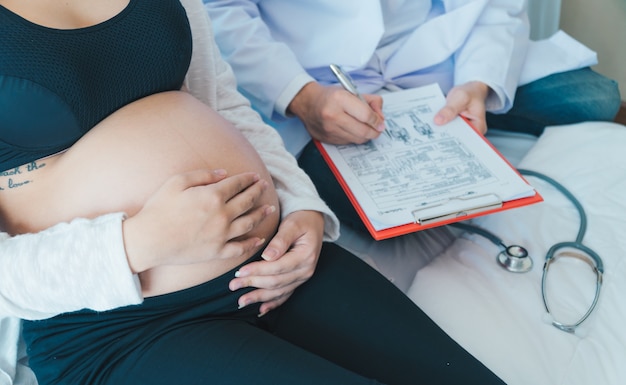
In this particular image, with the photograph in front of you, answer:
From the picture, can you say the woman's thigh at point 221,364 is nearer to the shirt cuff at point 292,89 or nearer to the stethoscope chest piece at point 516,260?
the stethoscope chest piece at point 516,260

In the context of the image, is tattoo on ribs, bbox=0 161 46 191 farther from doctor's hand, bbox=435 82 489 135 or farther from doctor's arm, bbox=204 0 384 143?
doctor's hand, bbox=435 82 489 135

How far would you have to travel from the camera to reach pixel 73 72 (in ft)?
2.31

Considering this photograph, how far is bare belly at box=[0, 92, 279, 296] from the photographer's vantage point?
2.33ft

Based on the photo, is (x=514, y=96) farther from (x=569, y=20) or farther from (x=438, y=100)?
(x=569, y=20)

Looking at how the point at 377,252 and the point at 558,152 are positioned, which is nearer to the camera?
the point at 377,252

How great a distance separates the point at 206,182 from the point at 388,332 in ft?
1.03

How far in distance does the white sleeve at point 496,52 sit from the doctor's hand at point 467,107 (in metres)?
0.06

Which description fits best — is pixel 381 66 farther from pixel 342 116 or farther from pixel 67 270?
pixel 67 270

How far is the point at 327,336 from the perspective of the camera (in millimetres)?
790

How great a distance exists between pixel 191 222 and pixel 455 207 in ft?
1.50

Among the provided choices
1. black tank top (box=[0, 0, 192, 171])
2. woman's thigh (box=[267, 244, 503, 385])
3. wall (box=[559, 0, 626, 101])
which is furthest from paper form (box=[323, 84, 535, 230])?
wall (box=[559, 0, 626, 101])

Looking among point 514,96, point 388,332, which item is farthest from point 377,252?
point 514,96

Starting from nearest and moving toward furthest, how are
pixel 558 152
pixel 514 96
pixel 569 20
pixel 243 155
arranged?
pixel 243 155 → pixel 558 152 → pixel 514 96 → pixel 569 20

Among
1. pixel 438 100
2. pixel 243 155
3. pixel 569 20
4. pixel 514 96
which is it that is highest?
pixel 243 155
